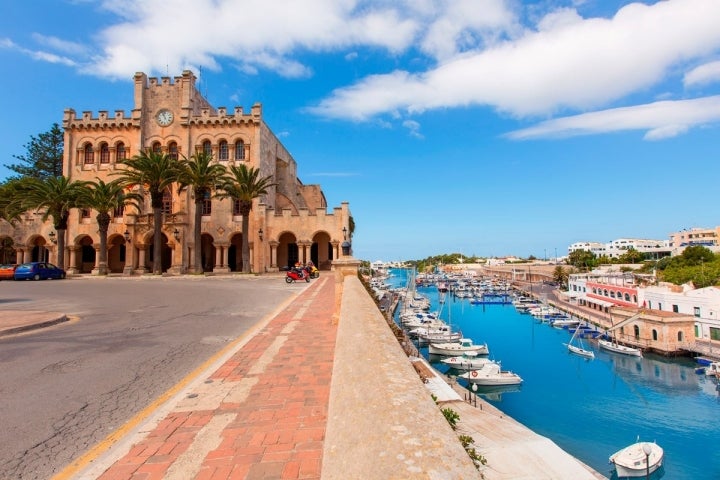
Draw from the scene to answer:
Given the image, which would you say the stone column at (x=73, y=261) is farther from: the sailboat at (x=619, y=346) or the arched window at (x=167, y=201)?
the sailboat at (x=619, y=346)

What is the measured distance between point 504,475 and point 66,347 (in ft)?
36.4

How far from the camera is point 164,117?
113ft

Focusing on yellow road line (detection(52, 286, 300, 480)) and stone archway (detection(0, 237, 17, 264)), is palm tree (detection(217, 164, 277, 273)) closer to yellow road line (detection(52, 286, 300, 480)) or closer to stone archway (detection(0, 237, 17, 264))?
stone archway (detection(0, 237, 17, 264))

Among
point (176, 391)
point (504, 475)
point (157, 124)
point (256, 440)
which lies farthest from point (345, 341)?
point (157, 124)

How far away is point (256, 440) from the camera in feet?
11.7

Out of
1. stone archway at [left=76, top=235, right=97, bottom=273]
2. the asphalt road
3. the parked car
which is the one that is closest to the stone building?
stone archway at [left=76, top=235, right=97, bottom=273]

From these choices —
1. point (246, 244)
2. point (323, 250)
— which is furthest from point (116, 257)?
point (323, 250)

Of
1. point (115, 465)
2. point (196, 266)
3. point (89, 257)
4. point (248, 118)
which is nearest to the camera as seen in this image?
point (115, 465)

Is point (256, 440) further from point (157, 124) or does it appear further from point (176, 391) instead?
point (157, 124)

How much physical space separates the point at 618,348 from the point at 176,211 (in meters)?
43.4

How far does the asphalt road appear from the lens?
149 inches

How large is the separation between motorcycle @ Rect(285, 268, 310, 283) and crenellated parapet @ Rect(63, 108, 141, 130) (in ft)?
77.2

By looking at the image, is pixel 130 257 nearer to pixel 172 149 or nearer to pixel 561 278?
pixel 172 149

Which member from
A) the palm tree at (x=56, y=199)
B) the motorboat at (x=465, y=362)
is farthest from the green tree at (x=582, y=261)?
the palm tree at (x=56, y=199)
